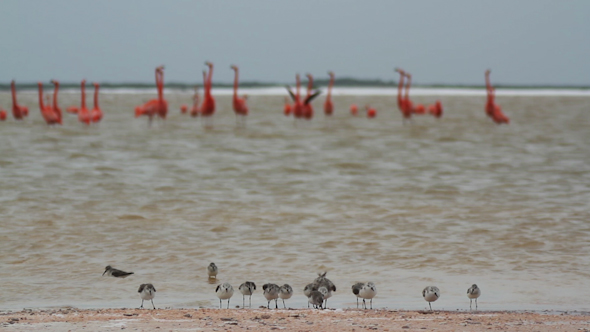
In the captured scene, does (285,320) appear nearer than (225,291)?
Yes

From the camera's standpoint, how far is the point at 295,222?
27.6 ft

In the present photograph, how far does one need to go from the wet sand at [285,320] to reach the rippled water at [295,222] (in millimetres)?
421

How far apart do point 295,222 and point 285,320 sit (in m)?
3.79

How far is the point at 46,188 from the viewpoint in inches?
419

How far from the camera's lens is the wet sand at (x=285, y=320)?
4379 mm

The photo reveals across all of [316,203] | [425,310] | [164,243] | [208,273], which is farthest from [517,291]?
[316,203]

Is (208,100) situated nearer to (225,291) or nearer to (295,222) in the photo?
(295,222)

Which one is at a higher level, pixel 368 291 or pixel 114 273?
pixel 368 291

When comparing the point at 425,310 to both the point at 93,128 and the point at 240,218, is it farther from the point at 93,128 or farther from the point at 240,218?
the point at 93,128

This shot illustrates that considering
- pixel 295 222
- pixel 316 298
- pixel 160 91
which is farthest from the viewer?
pixel 160 91

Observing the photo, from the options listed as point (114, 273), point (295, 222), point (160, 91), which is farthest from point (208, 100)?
point (114, 273)

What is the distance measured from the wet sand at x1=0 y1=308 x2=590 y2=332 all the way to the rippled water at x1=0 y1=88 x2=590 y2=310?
42cm

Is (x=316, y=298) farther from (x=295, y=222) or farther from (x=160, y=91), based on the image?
(x=160, y=91)

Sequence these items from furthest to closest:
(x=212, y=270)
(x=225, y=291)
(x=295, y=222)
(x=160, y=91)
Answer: (x=160, y=91), (x=295, y=222), (x=212, y=270), (x=225, y=291)
